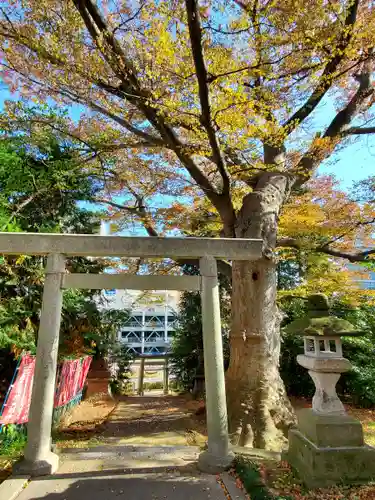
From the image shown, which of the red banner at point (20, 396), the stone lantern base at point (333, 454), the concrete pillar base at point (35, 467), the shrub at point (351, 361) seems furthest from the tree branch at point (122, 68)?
the shrub at point (351, 361)

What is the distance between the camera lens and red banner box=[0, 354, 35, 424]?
5211 mm

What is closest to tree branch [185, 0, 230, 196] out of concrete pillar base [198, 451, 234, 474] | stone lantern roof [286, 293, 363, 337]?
stone lantern roof [286, 293, 363, 337]

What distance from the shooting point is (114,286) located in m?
4.84

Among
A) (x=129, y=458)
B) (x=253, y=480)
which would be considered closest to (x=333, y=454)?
(x=253, y=480)

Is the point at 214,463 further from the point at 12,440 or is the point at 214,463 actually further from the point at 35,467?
the point at 12,440

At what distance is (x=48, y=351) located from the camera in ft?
14.3

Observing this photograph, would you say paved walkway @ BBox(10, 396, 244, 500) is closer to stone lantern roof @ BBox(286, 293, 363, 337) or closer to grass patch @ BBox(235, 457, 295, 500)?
grass patch @ BBox(235, 457, 295, 500)

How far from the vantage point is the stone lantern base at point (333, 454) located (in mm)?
3594

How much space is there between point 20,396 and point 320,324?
198 inches

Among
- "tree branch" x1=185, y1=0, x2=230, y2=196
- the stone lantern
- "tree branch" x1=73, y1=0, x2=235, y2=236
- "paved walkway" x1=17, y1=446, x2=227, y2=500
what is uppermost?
"tree branch" x1=73, y1=0, x2=235, y2=236

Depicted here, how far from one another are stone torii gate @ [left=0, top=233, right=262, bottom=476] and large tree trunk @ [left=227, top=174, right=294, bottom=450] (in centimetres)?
190

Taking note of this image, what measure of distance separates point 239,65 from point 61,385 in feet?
24.1

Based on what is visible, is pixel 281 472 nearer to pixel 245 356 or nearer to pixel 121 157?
pixel 245 356

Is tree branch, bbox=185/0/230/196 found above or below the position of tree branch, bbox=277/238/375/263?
above
